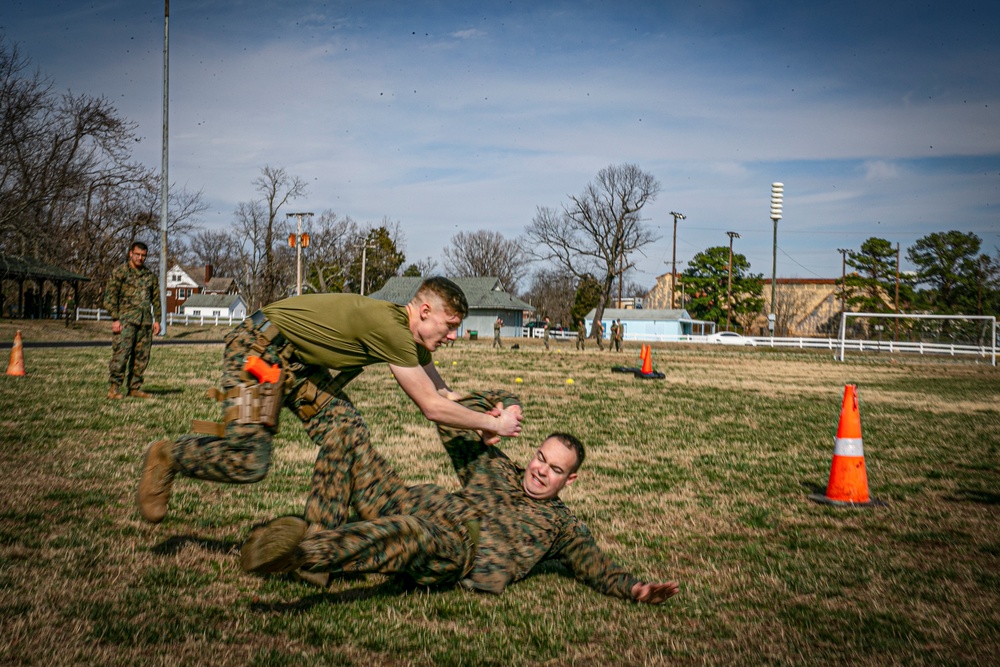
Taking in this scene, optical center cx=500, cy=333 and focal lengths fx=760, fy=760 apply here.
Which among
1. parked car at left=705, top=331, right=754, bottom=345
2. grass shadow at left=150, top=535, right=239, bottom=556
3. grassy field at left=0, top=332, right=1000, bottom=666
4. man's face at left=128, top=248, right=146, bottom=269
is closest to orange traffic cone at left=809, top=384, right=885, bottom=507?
grassy field at left=0, top=332, right=1000, bottom=666

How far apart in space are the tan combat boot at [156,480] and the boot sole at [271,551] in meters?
1.13

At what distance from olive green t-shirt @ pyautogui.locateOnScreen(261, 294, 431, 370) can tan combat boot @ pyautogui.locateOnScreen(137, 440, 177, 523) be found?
0.84 metres

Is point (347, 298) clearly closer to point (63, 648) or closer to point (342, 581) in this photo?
point (342, 581)

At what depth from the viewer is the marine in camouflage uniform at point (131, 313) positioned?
10.7m

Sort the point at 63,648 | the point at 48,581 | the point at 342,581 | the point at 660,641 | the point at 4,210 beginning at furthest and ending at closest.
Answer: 1. the point at 4,210
2. the point at 342,581
3. the point at 48,581
4. the point at 660,641
5. the point at 63,648

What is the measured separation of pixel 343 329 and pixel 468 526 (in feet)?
3.96

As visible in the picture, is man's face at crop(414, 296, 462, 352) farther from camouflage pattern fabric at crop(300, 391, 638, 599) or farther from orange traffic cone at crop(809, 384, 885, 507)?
orange traffic cone at crop(809, 384, 885, 507)

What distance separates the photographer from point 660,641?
10.7ft

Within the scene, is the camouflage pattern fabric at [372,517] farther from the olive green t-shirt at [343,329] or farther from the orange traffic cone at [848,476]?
the orange traffic cone at [848,476]

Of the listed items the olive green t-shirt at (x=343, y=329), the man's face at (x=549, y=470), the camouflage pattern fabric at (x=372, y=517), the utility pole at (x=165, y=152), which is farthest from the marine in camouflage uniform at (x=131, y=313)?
the utility pole at (x=165, y=152)

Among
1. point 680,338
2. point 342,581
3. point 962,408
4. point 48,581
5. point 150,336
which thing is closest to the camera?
point 48,581

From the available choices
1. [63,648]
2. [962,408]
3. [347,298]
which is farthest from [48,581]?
[962,408]

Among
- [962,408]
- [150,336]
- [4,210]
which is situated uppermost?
[4,210]

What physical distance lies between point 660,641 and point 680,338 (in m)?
67.0
